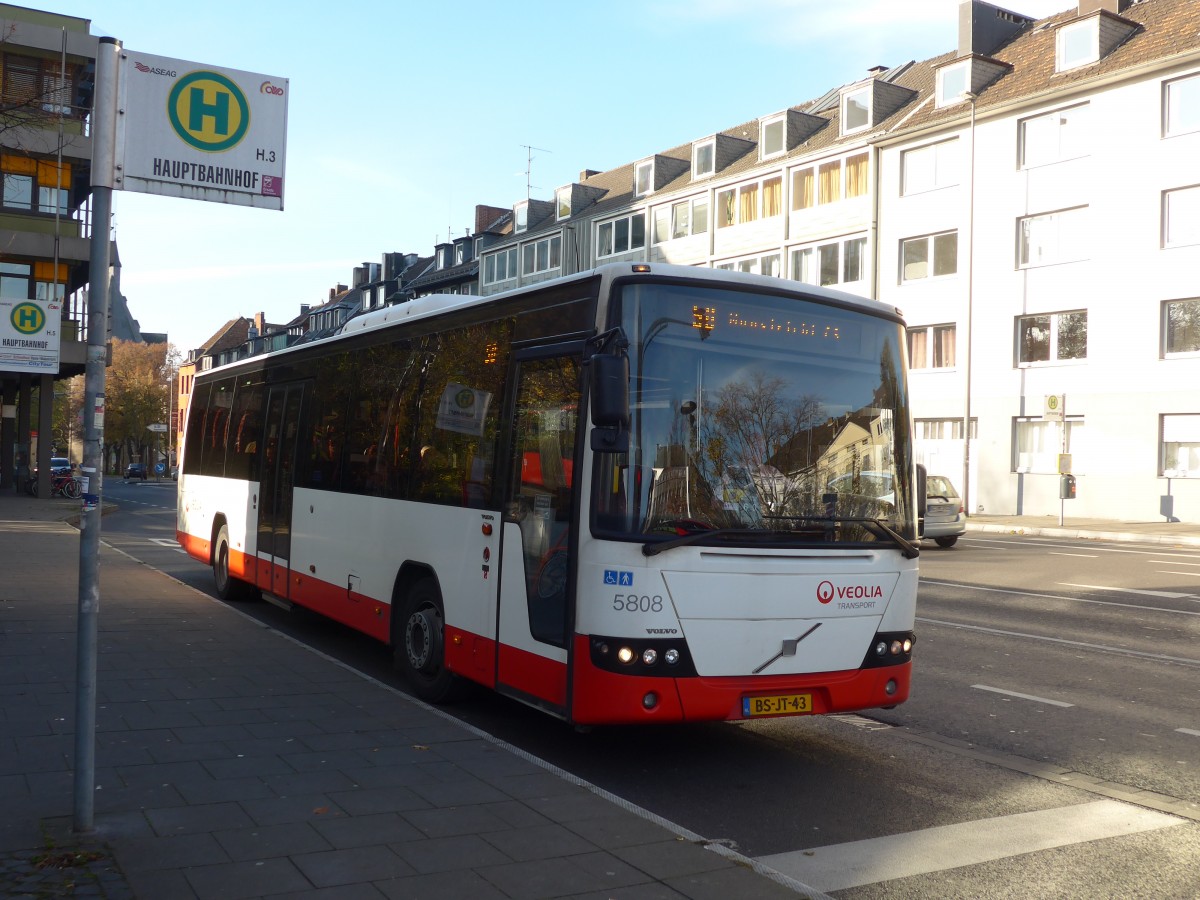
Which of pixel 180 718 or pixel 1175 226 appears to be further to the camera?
pixel 1175 226

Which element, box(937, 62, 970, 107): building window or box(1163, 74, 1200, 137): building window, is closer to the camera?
box(1163, 74, 1200, 137): building window

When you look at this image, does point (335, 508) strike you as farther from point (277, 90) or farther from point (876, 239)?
point (876, 239)

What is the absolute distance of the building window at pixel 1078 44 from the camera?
36375 mm

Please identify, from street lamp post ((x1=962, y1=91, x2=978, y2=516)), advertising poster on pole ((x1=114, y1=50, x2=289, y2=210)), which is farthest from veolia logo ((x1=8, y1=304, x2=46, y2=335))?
advertising poster on pole ((x1=114, y1=50, x2=289, y2=210))

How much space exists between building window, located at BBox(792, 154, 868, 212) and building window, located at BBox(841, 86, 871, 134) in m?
1.51

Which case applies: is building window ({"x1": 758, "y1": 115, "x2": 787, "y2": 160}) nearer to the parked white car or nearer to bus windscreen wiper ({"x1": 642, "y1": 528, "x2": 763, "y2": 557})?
the parked white car

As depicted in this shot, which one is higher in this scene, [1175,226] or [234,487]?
[1175,226]

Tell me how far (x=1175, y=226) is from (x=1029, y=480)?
28.3ft

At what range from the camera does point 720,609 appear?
6352mm

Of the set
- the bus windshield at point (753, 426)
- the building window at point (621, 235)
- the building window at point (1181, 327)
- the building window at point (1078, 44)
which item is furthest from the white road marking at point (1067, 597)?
the building window at point (621, 235)

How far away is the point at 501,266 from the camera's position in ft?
224

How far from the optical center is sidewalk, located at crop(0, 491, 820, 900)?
15.1 feet

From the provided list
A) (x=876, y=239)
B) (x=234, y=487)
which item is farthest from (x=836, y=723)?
(x=876, y=239)

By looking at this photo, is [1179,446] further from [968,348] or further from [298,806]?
[298,806]
